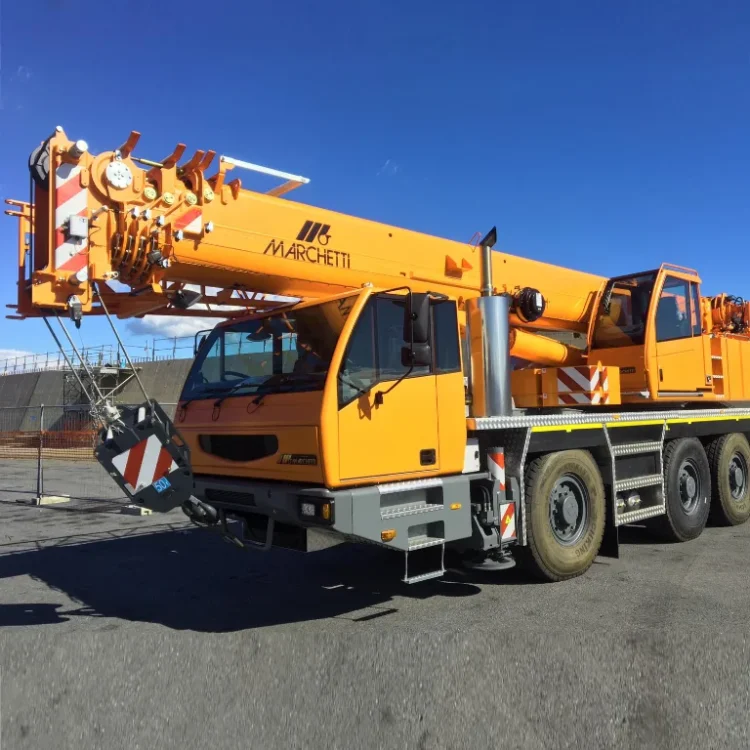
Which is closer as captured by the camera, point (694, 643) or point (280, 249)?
point (694, 643)

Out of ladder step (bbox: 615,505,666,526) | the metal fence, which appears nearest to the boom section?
ladder step (bbox: 615,505,666,526)

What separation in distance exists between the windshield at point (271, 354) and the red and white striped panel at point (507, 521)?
2039 mm

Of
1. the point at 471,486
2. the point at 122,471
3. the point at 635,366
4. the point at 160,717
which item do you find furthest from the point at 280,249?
the point at 635,366

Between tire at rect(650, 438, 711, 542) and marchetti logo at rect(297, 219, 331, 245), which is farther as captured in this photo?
tire at rect(650, 438, 711, 542)

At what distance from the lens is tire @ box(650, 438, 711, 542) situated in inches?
310

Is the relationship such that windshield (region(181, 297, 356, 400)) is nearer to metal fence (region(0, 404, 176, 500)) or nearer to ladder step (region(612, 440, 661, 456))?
ladder step (region(612, 440, 661, 456))

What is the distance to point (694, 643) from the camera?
173 inches

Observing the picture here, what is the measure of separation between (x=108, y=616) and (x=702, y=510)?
23.2 ft

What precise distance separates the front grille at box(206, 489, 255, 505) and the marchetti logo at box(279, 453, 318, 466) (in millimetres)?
414

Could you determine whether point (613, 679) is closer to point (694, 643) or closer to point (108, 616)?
point (694, 643)

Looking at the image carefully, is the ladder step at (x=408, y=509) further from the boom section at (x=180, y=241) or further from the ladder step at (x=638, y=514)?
the ladder step at (x=638, y=514)

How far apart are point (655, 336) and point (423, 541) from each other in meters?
4.54

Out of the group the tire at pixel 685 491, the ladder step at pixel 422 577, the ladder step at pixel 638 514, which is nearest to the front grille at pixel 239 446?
the ladder step at pixel 422 577

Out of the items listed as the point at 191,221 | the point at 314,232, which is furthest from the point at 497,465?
the point at 191,221
